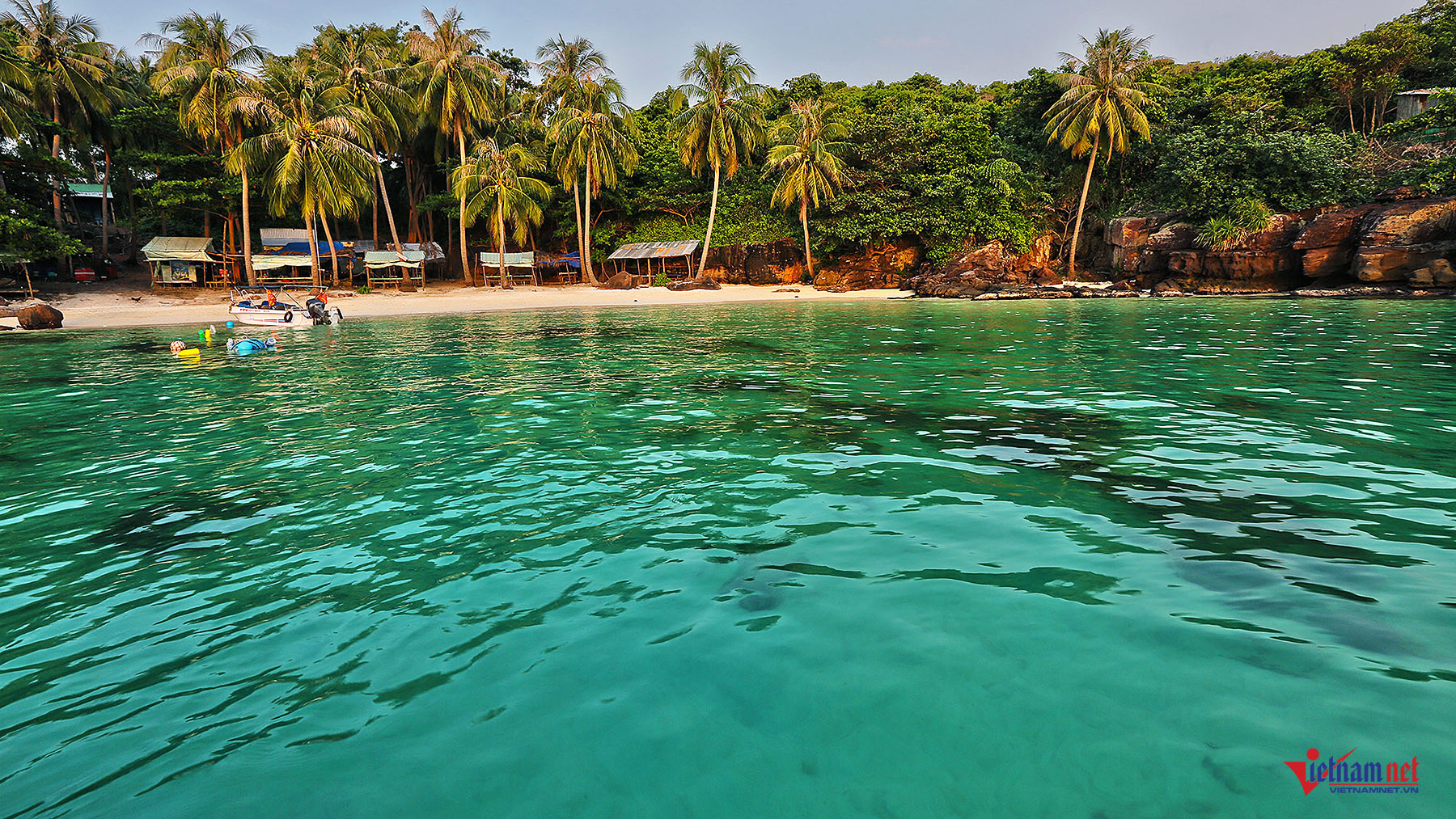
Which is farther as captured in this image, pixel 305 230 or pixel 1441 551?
pixel 305 230

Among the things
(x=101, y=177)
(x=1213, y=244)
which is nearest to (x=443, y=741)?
(x=1213, y=244)

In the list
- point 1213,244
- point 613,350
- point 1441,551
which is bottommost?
point 1441,551

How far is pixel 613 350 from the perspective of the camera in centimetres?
1692

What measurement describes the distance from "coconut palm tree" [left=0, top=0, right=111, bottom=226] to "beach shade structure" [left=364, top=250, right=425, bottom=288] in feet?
48.0

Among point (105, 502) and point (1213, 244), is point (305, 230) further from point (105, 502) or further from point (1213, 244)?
point (1213, 244)

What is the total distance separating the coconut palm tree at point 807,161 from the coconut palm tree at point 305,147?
74.5 feet

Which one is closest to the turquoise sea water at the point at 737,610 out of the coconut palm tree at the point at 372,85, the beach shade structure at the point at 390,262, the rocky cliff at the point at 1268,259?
the rocky cliff at the point at 1268,259

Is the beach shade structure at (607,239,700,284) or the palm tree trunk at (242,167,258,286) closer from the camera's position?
the palm tree trunk at (242,167,258,286)

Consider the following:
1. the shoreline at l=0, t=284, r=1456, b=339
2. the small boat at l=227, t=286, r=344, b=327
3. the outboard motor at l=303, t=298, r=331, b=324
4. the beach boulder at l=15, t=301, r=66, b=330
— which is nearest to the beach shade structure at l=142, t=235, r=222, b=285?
the shoreline at l=0, t=284, r=1456, b=339

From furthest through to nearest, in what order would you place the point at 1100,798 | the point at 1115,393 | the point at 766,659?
the point at 1115,393, the point at 766,659, the point at 1100,798

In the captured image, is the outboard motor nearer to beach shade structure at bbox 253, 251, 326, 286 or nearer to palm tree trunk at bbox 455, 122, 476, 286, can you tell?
beach shade structure at bbox 253, 251, 326, 286

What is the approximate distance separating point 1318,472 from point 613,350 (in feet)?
44.6

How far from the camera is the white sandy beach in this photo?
28.3 meters
